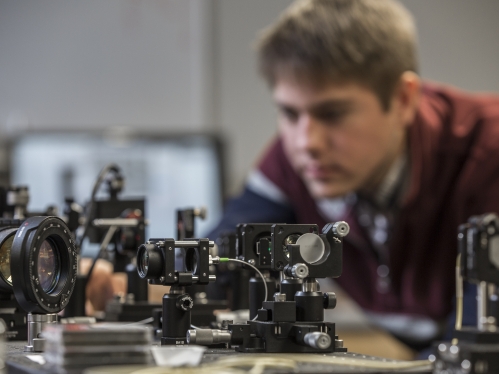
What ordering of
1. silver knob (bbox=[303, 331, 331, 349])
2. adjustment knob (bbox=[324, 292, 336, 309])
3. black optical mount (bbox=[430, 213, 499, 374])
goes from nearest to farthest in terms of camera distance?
black optical mount (bbox=[430, 213, 499, 374]) → silver knob (bbox=[303, 331, 331, 349]) → adjustment knob (bbox=[324, 292, 336, 309])

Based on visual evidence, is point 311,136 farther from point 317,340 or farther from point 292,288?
point 317,340

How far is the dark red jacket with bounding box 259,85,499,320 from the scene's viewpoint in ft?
8.76

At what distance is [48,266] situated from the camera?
1389mm

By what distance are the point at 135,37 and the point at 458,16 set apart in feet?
6.24

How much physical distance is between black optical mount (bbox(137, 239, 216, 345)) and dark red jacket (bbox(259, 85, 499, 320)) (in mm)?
1488

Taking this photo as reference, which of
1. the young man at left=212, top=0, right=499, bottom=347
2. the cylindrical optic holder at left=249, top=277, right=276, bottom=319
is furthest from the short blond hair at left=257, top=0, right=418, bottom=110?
the cylindrical optic holder at left=249, top=277, right=276, bottom=319

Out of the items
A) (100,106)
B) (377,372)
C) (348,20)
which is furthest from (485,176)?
Answer: (100,106)

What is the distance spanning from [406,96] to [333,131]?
1.35 ft

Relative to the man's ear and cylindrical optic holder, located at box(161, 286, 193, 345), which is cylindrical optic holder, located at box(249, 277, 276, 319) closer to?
cylindrical optic holder, located at box(161, 286, 193, 345)

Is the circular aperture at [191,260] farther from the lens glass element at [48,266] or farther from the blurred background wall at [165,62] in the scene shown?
the blurred background wall at [165,62]

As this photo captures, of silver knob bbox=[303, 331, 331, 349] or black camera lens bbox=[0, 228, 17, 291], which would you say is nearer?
silver knob bbox=[303, 331, 331, 349]

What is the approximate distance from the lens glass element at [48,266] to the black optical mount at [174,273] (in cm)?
15

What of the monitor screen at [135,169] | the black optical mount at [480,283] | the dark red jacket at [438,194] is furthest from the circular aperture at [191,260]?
the monitor screen at [135,169]

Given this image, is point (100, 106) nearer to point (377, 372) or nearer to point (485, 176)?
point (485, 176)
